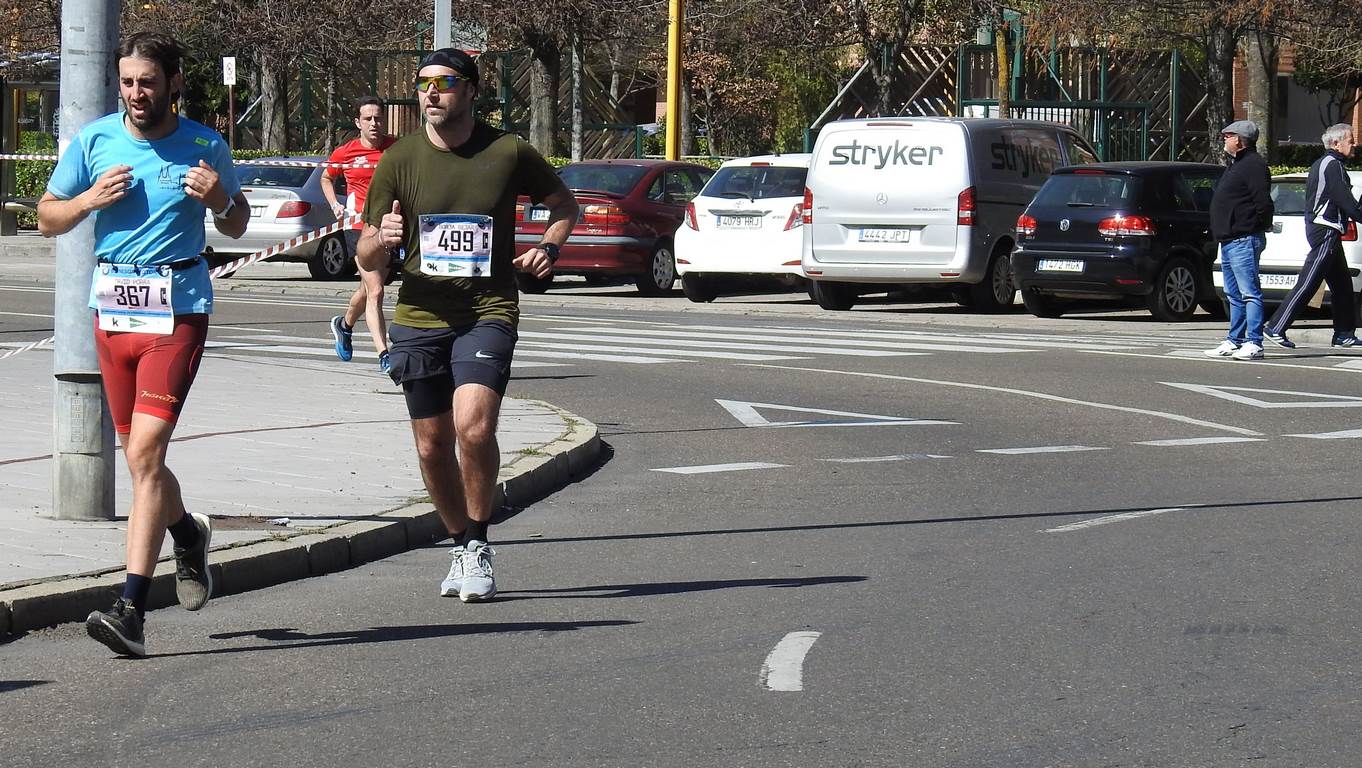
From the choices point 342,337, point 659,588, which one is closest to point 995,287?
point 342,337

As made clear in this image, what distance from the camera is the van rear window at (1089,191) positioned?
20.9m

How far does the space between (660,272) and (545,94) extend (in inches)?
639

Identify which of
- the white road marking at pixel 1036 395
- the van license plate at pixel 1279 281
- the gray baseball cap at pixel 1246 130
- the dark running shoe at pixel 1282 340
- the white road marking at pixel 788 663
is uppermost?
the gray baseball cap at pixel 1246 130

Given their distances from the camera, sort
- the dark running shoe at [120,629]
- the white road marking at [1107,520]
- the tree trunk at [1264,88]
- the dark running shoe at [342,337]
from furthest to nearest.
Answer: the tree trunk at [1264,88] → the dark running shoe at [342,337] → the white road marking at [1107,520] → the dark running shoe at [120,629]

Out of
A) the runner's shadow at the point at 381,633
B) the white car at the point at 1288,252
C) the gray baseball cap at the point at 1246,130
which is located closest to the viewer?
the runner's shadow at the point at 381,633

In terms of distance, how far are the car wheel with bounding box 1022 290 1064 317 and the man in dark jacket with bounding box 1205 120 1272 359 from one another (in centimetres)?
A: 439

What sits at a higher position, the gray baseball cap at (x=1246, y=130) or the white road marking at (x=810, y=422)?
the gray baseball cap at (x=1246, y=130)

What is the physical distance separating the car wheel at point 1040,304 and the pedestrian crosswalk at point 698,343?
1.59 meters

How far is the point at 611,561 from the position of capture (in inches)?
321

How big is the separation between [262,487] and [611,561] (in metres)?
1.90

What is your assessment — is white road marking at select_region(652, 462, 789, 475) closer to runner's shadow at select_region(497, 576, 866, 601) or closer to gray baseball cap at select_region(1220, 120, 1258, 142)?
runner's shadow at select_region(497, 576, 866, 601)

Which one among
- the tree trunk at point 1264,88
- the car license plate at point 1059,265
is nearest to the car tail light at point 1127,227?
the car license plate at point 1059,265

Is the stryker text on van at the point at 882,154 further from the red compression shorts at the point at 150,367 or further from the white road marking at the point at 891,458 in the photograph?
the red compression shorts at the point at 150,367

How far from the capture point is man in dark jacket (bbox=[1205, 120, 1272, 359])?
55.5 ft
